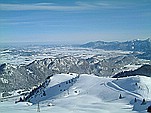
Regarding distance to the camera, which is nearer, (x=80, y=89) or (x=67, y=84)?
(x=80, y=89)

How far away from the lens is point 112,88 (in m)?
80.8

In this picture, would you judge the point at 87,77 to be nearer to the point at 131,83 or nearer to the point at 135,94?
the point at 131,83

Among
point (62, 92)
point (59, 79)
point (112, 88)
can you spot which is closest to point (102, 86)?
point (112, 88)

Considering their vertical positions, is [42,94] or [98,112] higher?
[98,112]

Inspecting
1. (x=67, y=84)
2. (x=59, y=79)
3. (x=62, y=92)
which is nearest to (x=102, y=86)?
(x=62, y=92)

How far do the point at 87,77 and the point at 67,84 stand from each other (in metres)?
8.06

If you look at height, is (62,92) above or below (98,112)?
below

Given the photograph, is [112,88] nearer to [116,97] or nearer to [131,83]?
[131,83]

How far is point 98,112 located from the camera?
37844 millimetres

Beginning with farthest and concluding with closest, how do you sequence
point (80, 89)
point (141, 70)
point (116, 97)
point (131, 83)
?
point (141, 70) < point (80, 89) < point (131, 83) < point (116, 97)

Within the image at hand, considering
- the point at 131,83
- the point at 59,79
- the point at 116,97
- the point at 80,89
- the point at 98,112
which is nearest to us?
the point at 98,112

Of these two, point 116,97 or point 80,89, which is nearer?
point 116,97

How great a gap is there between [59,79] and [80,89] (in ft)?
106

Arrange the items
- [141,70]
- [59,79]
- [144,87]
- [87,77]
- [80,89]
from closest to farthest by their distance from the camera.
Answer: [144,87]
[80,89]
[87,77]
[59,79]
[141,70]
